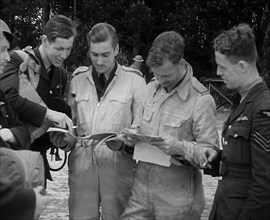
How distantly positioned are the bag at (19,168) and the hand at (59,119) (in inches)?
44.0

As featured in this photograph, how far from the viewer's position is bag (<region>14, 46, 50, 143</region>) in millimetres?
3734

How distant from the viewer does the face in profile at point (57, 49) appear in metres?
3.92

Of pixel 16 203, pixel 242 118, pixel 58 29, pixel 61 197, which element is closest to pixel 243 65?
pixel 242 118

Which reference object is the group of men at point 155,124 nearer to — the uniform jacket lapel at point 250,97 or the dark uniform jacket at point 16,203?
the uniform jacket lapel at point 250,97

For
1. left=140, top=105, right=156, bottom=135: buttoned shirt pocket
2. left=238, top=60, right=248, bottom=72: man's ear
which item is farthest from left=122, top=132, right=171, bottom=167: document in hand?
left=238, top=60, right=248, bottom=72: man's ear

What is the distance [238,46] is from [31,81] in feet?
4.97

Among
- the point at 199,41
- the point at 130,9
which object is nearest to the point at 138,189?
the point at 130,9

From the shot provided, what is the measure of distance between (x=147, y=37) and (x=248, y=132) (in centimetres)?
1558

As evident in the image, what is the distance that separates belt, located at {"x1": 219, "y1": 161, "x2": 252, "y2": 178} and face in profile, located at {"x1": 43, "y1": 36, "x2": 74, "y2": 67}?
4.76 feet

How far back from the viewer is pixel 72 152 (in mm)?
4070

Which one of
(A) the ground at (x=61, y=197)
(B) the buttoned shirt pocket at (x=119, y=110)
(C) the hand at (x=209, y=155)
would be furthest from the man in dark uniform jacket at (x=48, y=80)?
(A) the ground at (x=61, y=197)

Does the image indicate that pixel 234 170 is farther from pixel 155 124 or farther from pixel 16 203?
pixel 16 203

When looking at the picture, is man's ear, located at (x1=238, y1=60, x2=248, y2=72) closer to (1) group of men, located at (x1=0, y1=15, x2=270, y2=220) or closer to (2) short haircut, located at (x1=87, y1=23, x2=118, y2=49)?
(1) group of men, located at (x1=0, y1=15, x2=270, y2=220)

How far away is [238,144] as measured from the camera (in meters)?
3.17
